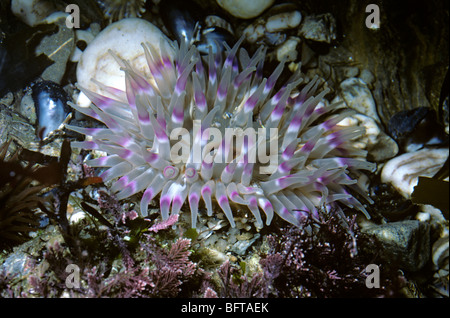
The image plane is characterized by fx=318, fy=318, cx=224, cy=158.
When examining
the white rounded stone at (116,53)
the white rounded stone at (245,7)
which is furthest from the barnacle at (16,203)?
the white rounded stone at (245,7)

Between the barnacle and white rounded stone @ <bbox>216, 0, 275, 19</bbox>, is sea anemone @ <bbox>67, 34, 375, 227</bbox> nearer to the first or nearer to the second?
the barnacle

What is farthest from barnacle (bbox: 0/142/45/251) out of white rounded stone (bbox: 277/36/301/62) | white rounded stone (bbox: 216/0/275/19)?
white rounded stone (bbox: 277/36/301/62)

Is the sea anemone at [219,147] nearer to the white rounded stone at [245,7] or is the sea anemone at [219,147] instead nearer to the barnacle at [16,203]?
the barnacle at [16,203]

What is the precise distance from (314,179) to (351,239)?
2.06 ft

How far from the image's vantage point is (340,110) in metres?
4.12

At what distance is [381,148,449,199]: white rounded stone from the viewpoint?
12.6 feet

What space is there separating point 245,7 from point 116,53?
194cm

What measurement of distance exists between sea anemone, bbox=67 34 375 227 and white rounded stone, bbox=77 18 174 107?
0.62ft

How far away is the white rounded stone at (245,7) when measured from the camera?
4.40 metres

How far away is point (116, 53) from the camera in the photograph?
12.1 ft

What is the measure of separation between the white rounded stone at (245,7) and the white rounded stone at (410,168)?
108 inches

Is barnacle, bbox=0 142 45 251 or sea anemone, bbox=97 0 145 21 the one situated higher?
sea anemone, bbox=97 0 145 21

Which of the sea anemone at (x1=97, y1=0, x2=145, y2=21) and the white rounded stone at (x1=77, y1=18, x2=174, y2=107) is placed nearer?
the white rounded stone at (x1=77, y1=18, x2=174, y2=107)
